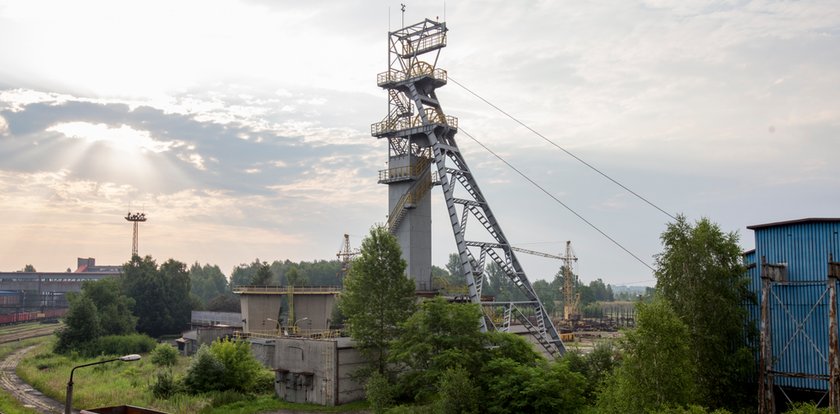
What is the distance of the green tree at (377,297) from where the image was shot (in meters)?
36.0

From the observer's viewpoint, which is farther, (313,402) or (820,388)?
(313,402)

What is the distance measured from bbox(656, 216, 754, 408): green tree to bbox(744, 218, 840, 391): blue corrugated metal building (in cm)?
123

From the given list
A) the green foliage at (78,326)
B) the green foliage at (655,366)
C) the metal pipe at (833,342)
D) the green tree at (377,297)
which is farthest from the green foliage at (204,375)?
the green foliage at (78,326)

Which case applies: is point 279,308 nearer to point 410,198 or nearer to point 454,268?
point 410,198

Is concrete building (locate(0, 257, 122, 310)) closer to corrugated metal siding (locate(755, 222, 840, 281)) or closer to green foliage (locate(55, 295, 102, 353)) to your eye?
green foliage (locate(55, 295, 102, 353))

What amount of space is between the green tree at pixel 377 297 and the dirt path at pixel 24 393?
19.8 m

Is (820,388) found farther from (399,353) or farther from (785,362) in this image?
(399,353)

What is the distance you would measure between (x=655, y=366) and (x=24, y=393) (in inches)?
1759

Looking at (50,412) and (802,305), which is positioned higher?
(802,305)

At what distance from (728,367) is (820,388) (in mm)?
3352

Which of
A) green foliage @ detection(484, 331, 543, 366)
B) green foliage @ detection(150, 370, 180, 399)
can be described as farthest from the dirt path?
green foliage @ detection(484, 331, 543, 366)

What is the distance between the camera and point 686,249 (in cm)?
2752

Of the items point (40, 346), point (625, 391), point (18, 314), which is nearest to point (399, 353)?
point (625, 391)

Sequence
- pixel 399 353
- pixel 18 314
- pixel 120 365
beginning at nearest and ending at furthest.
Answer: pixel 399 353 < pixel 120 365 < pixel 18 314
